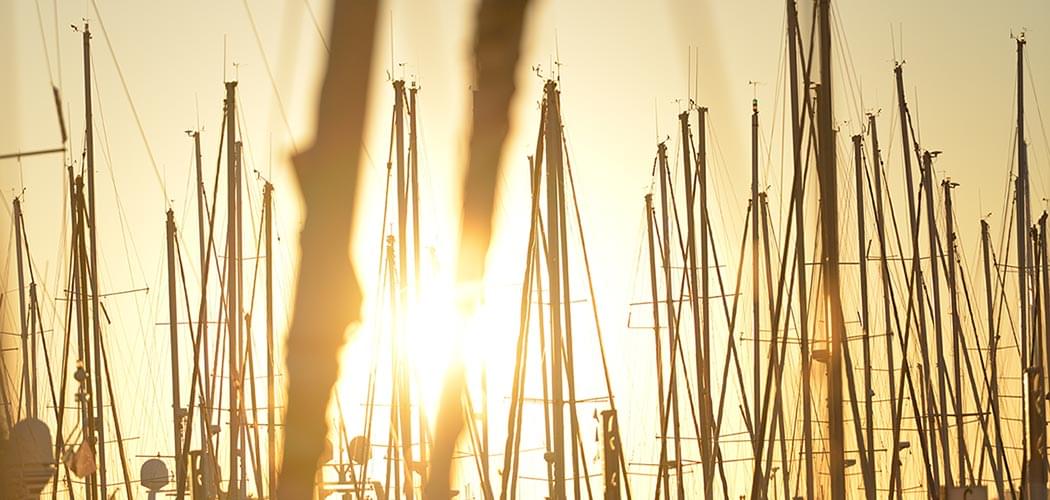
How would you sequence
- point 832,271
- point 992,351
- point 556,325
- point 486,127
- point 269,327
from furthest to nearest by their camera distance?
1. point 992,351
2. point 269,327
3. point 556,325
4. point 832,271
5. point 486,127

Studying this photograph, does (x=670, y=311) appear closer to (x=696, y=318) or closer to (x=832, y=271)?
(x=696, y=318)

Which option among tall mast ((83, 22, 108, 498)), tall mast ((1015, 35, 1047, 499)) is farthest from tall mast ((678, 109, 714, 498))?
tall mast ((83, 22, 108, 498))

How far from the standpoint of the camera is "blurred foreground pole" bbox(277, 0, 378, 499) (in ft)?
14.5

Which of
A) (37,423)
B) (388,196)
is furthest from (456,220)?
(388,196)

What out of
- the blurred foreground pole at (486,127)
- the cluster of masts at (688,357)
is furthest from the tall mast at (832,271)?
the blurred foreground pole at (486,127)

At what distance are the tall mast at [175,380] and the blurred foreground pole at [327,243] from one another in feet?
Result: 80.1

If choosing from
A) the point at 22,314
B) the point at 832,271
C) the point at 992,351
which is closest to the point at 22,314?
the point at 22,314

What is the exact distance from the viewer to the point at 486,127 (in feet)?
13.9

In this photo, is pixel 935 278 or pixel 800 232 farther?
pixel 935 278

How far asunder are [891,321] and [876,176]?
3219mm

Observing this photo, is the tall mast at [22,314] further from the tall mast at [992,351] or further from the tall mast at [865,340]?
the tall mast at [992,351]

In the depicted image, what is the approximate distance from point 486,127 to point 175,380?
29.1 meters

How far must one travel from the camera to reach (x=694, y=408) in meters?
34.5

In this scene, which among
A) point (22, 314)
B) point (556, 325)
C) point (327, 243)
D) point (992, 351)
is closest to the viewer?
point (327, 243)
